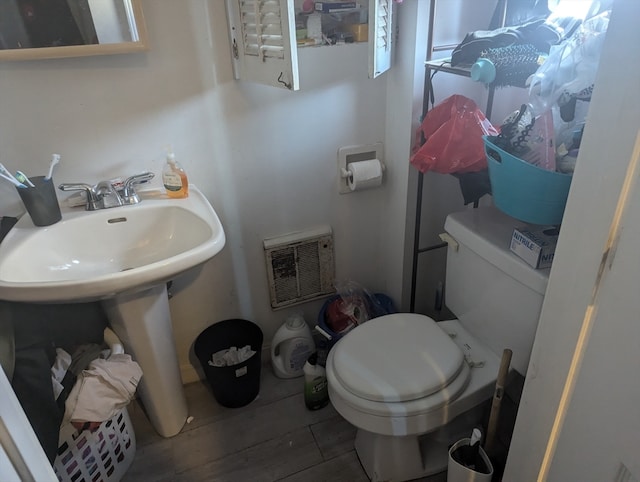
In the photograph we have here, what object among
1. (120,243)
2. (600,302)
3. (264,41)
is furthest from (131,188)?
(600,302)

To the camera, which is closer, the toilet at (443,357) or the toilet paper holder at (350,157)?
the toilet at (443,357)

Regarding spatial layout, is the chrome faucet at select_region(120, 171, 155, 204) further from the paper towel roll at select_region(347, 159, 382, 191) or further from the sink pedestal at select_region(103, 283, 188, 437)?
the paper towel roll at select_region(347, 159, 382, 191)

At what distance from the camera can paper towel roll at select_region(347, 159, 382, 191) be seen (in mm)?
1591

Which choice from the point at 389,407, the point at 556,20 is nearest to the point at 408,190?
the point at 556,20

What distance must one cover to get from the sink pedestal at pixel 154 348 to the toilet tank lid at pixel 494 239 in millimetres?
921

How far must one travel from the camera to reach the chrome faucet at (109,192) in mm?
1295

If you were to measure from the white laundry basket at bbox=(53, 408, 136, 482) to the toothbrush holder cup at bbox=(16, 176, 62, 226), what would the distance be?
0.57 meters

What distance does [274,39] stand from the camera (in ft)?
3.73

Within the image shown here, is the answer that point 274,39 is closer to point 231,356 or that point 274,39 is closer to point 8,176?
point 8,176

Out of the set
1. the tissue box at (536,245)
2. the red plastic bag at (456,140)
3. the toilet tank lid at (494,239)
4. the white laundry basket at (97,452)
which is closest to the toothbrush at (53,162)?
the white laundry basket at (97,452)

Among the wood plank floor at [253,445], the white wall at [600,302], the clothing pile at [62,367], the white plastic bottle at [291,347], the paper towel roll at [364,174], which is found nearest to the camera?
the white wall at [600,302]

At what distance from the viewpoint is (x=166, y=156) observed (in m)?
1.36

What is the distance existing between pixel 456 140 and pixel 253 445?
122 cm

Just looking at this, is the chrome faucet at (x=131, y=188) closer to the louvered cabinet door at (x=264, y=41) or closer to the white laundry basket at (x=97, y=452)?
the louvered cabinet door at (x=264, y=41)
